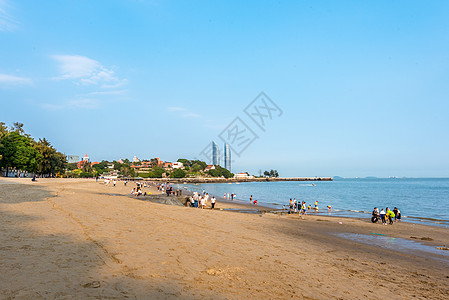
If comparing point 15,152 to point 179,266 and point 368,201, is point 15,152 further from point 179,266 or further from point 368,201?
point 368,201

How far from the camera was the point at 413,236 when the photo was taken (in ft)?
60.0

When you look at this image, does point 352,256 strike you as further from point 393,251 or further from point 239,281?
point 239,281

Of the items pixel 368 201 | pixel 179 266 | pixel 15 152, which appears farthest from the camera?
pixel 15 152

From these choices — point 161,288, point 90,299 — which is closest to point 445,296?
point 161,288

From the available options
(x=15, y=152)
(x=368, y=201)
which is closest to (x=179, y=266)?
(x=368, y=201)

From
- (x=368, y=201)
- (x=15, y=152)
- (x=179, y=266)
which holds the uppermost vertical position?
(x=15, y=152)

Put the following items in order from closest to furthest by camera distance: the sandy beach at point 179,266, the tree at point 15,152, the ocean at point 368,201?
1. the sandy beach at point 179,266
2. the ocean at point 368,201
3. the tree at point 15,152

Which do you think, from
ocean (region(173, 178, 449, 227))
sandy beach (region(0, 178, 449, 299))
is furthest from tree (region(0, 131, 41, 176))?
sandy beach (region(0, 178, 449, 299))

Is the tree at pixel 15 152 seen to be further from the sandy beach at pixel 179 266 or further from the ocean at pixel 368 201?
the sandy beach at pixel 179 266

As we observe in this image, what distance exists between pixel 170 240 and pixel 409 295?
7310 mm

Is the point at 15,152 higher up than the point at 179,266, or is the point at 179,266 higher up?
the point at 15,152

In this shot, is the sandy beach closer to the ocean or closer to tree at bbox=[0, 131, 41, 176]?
the ocean

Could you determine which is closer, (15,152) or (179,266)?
(179,266)

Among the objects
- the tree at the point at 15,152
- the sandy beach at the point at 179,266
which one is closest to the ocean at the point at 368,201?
the sandy beach at the point at 179,266
